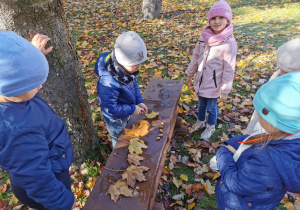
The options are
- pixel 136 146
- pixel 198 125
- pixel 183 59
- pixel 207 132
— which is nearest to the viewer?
pixel 136 146

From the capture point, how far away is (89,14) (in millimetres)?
7699

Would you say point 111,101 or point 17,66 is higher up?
point 17,66

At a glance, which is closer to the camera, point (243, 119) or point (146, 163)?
point (146, 163)

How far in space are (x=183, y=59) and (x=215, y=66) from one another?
2666 mm

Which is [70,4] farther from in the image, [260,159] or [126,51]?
[260,159]

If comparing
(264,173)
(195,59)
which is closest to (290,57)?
(264,173)

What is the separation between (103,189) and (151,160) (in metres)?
0.51

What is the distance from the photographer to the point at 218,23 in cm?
259

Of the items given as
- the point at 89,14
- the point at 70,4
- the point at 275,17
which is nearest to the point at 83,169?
the point at 89,14

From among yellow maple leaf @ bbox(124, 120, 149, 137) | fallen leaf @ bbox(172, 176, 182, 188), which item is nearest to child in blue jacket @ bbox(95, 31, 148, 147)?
yellow maple leaf @ bbox(124, 120, 149, 137)

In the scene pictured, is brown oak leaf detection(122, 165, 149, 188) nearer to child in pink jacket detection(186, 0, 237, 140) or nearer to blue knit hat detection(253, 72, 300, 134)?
blue knit hat detection(253, 72, 300, 134)

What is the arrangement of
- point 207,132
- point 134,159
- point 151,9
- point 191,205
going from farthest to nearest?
point 151,9
point 207,132
point 191,205
point 134,159

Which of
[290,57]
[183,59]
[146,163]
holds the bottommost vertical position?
[183,59]

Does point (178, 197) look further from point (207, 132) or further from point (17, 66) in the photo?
point (17, 66)
